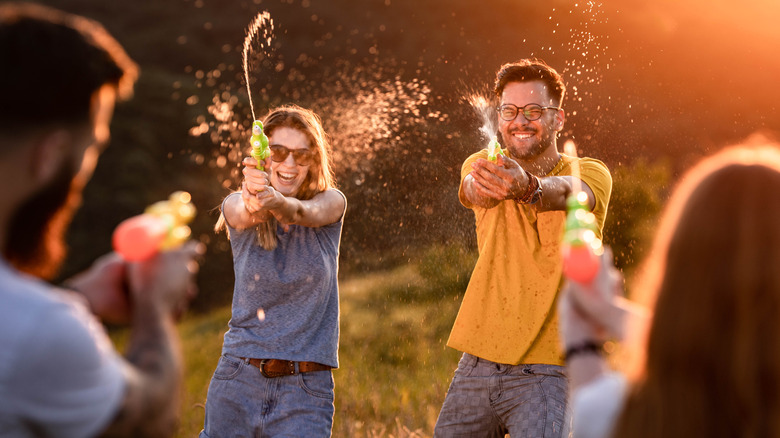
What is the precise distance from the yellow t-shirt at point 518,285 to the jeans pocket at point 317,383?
2.17 ft

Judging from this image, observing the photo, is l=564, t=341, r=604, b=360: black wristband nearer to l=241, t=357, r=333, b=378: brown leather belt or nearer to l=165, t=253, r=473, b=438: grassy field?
l=241, t=357, r=333, b=378: brown leather belt

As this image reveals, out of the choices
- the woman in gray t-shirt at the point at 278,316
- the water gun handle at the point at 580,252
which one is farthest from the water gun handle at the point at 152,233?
the woman in gray t-shirt at the point at 278,316

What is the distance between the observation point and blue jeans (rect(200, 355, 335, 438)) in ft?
11.4

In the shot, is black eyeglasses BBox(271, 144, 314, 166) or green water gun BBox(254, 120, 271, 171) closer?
green water gun BBox(254, 120, 271, 171)

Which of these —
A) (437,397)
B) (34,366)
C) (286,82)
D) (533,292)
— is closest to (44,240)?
(34,366)

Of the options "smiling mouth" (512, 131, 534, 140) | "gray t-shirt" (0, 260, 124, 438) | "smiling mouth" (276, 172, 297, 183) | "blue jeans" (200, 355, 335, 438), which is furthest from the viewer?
"smiling mouth" (512, 131, 534, 140)

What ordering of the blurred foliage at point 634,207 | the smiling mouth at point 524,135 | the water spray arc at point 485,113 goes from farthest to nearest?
1. the blurred foliage at point 634,207
2. the water spray arc at point 485,113
3. the smiling mouth at point 524,135

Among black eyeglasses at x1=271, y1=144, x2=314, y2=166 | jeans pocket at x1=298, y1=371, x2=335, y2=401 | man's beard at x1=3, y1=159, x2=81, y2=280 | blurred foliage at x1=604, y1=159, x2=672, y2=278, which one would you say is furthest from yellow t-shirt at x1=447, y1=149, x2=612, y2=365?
blurred foliage at x1=604, y1=159, x2=672, y2=278

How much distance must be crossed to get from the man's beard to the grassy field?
2.45 meters

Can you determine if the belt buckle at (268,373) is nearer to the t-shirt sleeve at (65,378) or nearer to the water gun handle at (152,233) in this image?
the water gun handle at (152,233)

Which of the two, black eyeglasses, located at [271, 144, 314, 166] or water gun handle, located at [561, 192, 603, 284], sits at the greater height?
black eyeglasses, located at [271, 144, 314, 166]

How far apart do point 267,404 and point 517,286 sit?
1214mm

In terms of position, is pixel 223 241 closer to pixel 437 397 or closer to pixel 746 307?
pixel 437 397

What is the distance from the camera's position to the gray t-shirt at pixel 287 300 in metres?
3.53
